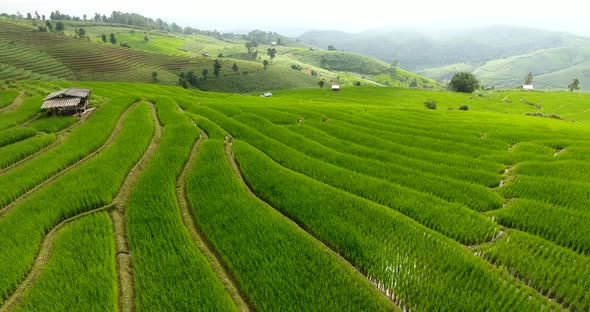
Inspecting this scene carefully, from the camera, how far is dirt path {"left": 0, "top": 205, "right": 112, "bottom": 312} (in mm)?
10289

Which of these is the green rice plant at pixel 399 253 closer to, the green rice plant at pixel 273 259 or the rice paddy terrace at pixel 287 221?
the rice paddy terrace at pixel 287 221

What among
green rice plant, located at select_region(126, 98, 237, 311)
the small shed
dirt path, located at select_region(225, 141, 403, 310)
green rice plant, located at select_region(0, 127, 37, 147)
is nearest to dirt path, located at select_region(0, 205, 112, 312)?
green rice plant, located at select_region(126, 98, 237, 311)

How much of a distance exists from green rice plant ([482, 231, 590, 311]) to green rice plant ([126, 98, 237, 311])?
9591 millimetres

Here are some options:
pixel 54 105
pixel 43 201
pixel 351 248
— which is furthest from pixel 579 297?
pixel 54 105

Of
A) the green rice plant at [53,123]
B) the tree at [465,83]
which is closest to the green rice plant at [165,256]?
the green rice plant at [53,123]

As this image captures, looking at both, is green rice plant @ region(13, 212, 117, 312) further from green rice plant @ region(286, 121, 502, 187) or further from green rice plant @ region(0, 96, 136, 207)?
green rice plant @ region(286, 121, 502, 187)

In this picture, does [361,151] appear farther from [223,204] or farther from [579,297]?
[579,297]

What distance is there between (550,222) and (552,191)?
11.8 feet

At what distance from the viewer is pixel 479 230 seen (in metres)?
12.8

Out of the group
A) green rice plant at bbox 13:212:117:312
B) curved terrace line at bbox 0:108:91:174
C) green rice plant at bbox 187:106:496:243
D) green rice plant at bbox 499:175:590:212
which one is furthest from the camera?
curved terrace line at bbox 0:108:91:174

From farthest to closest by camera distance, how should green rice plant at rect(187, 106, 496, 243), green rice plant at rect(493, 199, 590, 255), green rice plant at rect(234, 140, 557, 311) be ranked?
green rice plant at rect(187, 106, 496, 243), green rice plant at rect(493, 199, 590, 255), green rice plant at rect(234, 140, 557, 311)

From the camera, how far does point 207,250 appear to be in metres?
12.3

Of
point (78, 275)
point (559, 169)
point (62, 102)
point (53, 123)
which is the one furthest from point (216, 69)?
point (78, 275)

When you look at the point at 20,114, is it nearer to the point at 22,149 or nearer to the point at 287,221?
the point at 22,149
